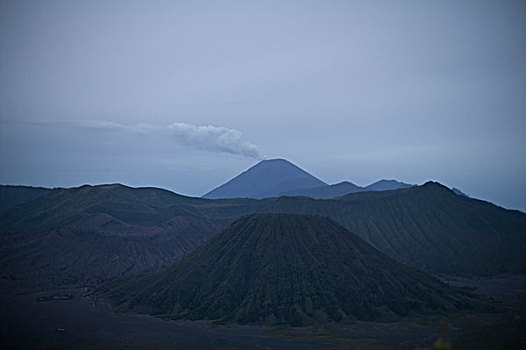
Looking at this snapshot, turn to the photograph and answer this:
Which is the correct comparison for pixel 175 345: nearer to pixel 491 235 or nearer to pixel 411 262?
pixel 411 262

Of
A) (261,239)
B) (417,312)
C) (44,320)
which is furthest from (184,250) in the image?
(417,312)

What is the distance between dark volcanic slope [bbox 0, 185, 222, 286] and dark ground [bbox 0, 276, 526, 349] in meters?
43.6

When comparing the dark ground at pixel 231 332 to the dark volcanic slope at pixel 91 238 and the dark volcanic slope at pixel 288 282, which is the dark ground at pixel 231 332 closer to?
the dark volcanic slope at pixel 288 282

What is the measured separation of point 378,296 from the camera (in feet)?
277

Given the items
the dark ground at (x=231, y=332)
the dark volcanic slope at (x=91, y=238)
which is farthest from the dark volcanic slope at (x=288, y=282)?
the dark volcanic slope at (x=91, y=238)

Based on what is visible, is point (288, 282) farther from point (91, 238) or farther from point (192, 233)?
point (192, 233)

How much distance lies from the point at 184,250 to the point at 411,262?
78385 mm

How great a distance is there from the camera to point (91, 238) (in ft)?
497

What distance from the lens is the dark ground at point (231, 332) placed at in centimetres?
6269

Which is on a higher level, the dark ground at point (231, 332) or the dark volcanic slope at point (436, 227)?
the dark volcanic slope at point (436, 227)

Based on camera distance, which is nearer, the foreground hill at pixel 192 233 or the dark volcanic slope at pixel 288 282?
the dark volcanic slope at pixel 288 282

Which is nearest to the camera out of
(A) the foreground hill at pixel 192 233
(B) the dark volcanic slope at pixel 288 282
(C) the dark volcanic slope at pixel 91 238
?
(B) the dark volcanic slope at pixel 288 282

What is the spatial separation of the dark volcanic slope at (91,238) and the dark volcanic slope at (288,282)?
4368 centimetres

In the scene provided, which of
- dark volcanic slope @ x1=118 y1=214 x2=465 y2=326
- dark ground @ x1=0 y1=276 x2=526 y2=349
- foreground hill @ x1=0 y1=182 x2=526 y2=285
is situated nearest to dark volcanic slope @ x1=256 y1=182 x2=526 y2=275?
foreground hill @ x1=0 y1=182 x2=526 y2=285
